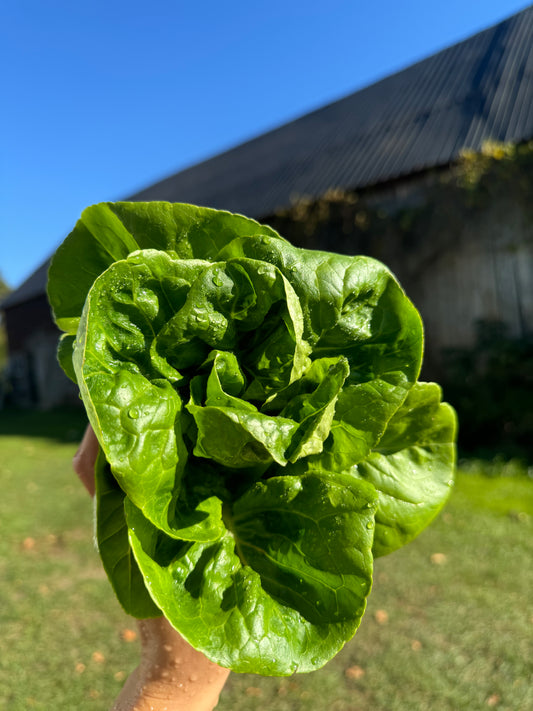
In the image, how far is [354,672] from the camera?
139 inches

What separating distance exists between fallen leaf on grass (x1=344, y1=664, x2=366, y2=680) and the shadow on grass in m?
8.68

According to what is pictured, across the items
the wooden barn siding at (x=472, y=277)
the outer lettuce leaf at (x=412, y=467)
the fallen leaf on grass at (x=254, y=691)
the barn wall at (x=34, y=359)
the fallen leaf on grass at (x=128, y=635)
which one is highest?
the outer lettuce leaf at (x=412, y=467)

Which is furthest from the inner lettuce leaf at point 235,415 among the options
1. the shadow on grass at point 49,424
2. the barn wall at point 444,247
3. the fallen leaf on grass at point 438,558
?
the shadow on grass at point 49,424

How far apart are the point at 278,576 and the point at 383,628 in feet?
12.1

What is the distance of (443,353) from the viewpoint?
853 cm

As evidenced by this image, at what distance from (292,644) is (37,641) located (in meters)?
3.98

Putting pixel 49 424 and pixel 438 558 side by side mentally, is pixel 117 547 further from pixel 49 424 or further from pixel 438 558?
pixel 49 424

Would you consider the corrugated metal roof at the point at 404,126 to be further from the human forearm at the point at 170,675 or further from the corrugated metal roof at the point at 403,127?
the human forearm at the point at 170,675

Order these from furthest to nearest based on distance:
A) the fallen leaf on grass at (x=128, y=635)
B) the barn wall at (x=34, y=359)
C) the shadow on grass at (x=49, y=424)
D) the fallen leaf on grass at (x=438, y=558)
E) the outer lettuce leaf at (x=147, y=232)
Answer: the barn wall at (x=34, y=359) < the shadow on grass at (x=49, y=424) < the fallen leaf on grass at (x=438, y=558) < the fallen leaf on grass at (x=128, y=635) < the outer lettuce leaf at (x=147, y=232)

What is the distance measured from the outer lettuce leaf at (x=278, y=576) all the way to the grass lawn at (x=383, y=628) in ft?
9.84

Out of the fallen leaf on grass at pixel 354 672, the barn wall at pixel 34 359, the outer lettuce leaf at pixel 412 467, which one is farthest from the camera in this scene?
the barn wall at pixel 34 359

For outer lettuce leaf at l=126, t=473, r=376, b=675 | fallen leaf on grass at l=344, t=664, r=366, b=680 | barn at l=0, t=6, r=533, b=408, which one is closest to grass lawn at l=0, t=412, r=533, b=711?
fallen leaf on grass at l=344, t=664, r=366, b=680

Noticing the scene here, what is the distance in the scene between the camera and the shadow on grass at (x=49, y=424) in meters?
12.1

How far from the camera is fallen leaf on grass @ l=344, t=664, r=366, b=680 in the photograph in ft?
11.5
